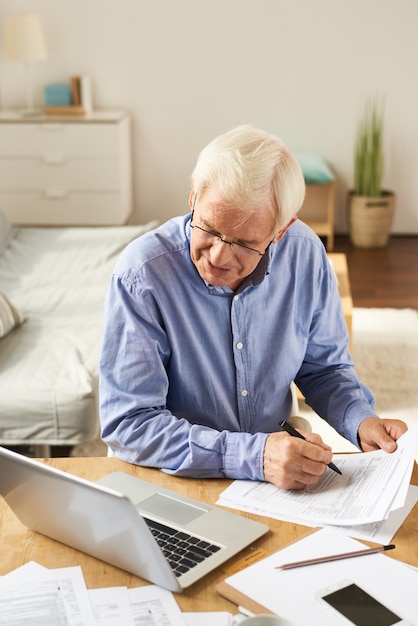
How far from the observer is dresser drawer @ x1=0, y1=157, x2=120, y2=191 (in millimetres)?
5066

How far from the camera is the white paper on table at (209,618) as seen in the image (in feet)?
3.23

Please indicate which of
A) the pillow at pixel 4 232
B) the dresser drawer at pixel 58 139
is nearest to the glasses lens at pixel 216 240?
the pillow at pixel 4 232

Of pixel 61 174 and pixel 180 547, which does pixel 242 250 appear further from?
pixel 61 174

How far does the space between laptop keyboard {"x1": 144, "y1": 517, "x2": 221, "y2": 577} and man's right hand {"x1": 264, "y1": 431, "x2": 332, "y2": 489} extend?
20cm

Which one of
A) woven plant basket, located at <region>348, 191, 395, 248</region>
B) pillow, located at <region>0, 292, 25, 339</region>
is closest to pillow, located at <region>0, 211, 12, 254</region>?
pillow, located at <region>0, 292, 25, 339</region>

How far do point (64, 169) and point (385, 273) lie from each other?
2.02m

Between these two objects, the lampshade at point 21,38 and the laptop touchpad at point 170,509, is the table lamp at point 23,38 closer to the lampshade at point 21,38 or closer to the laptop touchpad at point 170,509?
the lampshade at point 21,38

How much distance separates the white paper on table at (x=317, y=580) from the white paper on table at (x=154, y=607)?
8 cm

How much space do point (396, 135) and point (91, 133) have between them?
1.97 meters

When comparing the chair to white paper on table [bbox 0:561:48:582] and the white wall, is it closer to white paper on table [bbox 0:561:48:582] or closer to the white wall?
the white wall

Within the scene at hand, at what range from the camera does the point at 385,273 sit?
15.9ft

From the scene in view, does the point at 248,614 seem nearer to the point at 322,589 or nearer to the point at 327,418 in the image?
the point at 322,589

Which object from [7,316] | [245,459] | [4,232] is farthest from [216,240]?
[4,232]

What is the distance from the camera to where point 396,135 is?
17.9ft
